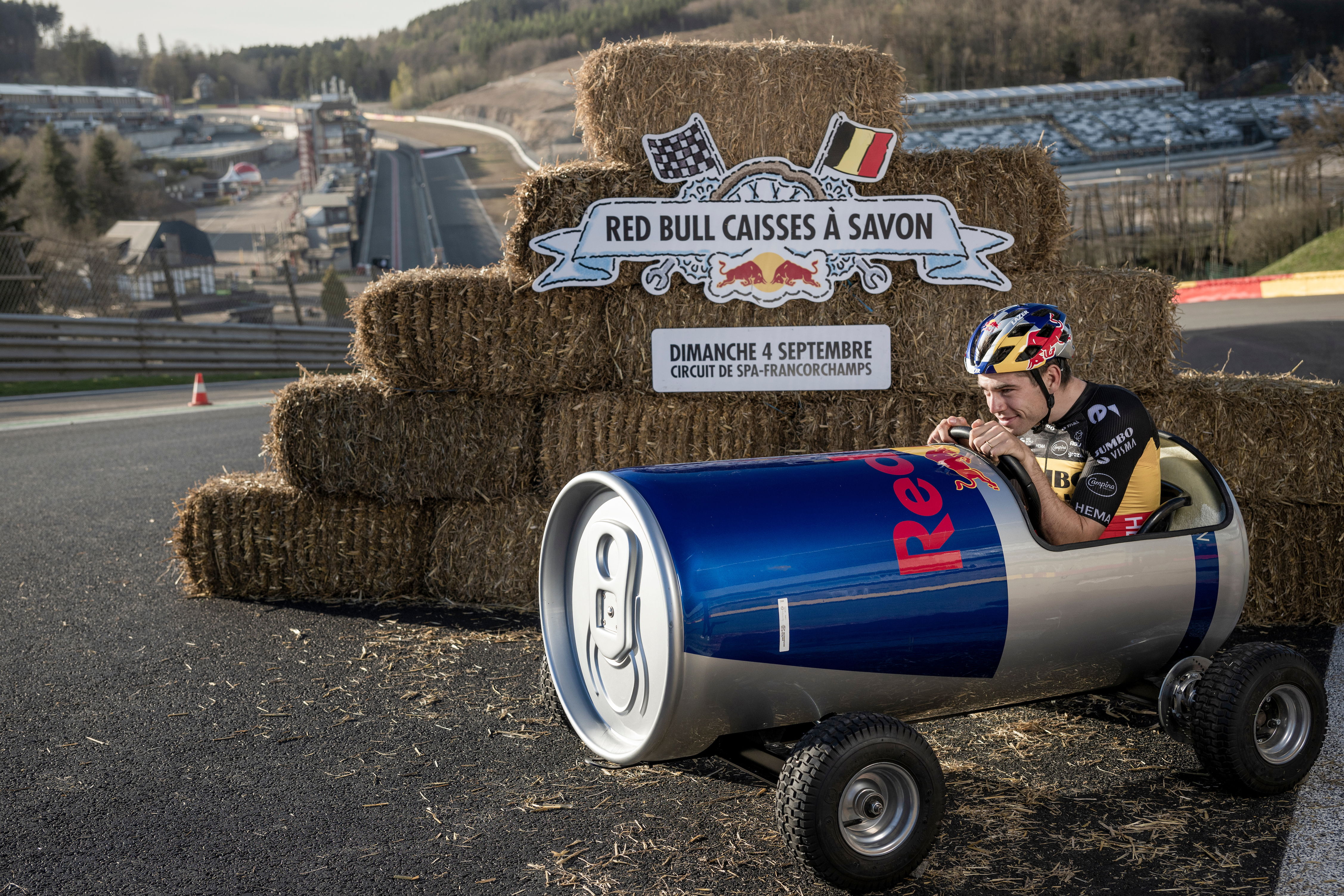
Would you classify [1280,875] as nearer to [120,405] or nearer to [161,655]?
[161,655]

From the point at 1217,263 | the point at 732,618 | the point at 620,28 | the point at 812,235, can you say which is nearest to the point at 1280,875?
the point at 732,618

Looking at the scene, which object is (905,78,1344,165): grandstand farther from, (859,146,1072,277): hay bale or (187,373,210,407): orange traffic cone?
Result: (859,146,1072,277): hay bale

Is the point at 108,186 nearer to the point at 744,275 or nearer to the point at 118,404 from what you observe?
the point at 118,404

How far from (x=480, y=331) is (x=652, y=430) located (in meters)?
1.19

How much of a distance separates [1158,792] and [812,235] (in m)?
3.69

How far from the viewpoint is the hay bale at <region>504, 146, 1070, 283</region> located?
6.32m

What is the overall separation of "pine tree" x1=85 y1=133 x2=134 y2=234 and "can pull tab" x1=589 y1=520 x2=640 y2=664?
11253 centimetres

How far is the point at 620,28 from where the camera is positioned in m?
199

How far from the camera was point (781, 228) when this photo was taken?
253 inches

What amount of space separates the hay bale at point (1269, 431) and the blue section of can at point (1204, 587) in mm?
2116

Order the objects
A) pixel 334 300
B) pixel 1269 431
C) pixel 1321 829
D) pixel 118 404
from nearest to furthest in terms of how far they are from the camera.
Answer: pixel 1321 829 < pixel 1269 431 < pixel 118 404 < pixel 334 300

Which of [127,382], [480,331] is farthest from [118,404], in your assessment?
[480,331]

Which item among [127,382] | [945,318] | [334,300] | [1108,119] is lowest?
[334,300]

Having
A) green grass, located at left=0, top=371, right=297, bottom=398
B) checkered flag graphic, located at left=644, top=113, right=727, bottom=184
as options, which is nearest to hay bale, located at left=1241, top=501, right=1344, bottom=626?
checkered flag graphic, located at left=644, top=113, right=727, bottom=184
